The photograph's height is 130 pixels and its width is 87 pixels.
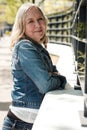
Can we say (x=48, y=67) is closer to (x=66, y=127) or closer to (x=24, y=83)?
(x=24, y=83)

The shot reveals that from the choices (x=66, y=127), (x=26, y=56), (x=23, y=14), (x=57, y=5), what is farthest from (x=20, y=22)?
(x=57, y=5)

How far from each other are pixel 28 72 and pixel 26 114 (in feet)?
0.94

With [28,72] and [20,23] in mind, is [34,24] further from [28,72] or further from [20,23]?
[28,72]

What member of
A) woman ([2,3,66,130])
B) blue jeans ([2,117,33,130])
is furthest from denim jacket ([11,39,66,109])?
blue jeans ([2,117,33,130])

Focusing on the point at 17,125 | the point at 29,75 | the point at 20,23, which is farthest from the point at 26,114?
the point at 20,23

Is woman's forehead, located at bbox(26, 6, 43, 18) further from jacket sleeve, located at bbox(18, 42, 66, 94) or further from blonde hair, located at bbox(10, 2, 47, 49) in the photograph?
jacket sleeve, located at bbox(18, 42, 66, 94)

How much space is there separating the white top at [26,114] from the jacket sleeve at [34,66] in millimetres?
151

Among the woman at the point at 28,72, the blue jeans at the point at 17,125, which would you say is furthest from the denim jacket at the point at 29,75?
the blue jeans at the point at 17,125

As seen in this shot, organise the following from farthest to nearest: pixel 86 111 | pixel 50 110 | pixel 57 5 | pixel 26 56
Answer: pixel 57 5
pixel 26 56
pixel 50 110
pixel 86 111

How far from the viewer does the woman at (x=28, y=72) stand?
283 centimetres

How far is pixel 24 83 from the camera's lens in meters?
2.86

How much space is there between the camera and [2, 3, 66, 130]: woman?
283 cm

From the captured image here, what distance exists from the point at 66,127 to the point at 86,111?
0.87 feet

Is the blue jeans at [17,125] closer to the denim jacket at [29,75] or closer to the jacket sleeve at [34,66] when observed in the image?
the denim jacket at [29,75]
